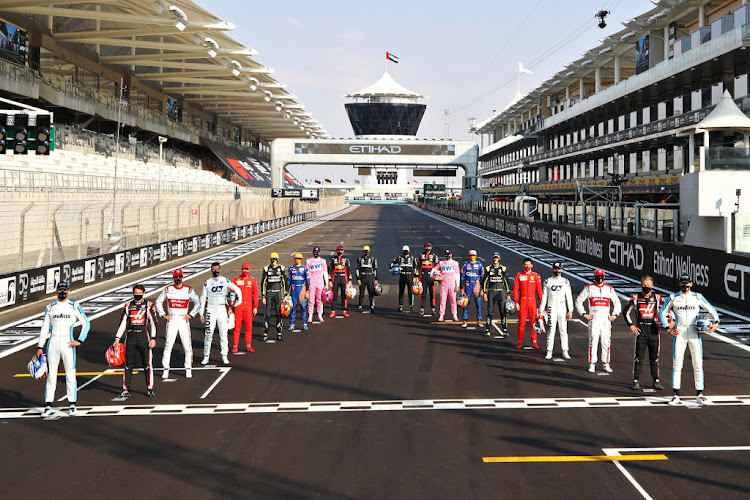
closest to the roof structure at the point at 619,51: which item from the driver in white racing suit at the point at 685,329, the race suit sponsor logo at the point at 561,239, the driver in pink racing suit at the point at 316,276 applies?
the race suit sponsor logo at the point at 561,239

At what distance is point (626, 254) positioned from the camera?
86.4ft

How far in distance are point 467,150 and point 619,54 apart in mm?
30804

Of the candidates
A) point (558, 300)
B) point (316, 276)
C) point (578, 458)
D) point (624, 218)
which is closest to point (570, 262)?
point (624, 218)

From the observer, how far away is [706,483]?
7.25 meters

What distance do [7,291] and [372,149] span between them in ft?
243

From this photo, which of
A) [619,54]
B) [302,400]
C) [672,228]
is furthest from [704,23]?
[302,400]

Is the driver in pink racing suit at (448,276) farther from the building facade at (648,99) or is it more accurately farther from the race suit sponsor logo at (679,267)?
the building facade at (648,99)

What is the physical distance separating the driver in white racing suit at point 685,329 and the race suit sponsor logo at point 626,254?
15.1m

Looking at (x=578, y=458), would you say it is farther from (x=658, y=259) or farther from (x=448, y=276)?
(x=658, y=259)

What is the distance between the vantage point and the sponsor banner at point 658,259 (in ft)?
59.5

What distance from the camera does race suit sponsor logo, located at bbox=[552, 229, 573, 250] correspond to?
34.1 meters

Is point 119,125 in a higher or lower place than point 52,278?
higher

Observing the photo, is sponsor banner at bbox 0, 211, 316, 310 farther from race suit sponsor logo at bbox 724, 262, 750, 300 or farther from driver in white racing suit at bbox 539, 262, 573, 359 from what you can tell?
race suit sponsor logo at bbox 724, 262, 750, 300

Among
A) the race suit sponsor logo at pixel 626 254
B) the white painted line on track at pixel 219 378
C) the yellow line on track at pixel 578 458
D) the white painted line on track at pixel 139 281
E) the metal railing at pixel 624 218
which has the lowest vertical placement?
the yellow line on track at pixel 578 458
